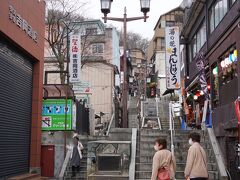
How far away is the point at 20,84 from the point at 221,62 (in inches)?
414

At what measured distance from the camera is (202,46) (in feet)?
91.6

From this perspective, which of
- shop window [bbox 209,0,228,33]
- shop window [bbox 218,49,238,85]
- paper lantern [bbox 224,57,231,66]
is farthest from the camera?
shop window [bbox 209,0,228,33]

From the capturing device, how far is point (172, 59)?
1030 inches

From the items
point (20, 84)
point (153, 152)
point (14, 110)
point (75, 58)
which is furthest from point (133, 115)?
point (14, 110)

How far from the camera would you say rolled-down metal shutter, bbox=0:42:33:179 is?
1502 cm

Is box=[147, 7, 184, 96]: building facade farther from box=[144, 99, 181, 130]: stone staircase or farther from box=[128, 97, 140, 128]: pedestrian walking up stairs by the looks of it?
box=[144, 99, 181, 130]: stone staircase

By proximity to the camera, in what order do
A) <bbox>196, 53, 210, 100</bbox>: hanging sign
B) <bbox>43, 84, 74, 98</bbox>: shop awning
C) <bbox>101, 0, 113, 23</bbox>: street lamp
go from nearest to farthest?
<bbox>101, 0, 113, 23</bbox>: street lamp
<bbox>43, 84, 74, 98</bbox>: shop awning
<bbox>196, 53, 210, 100</bbox>: hanging sign

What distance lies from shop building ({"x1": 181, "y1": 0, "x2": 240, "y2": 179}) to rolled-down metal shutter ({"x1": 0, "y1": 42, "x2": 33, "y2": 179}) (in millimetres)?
9229

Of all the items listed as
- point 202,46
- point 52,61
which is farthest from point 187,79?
point 52,61

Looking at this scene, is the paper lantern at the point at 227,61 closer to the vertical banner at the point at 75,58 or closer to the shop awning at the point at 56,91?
the shop awning at the point at 56,91

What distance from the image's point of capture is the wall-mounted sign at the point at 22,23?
15.0 meters

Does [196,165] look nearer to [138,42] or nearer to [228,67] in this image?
[228,67]

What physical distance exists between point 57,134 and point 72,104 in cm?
187

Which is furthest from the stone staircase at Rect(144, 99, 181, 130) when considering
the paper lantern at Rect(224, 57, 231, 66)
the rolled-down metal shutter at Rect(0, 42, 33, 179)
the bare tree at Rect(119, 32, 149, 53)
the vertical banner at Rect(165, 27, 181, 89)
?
the bare tree at Rect(119, 32, 149, 53)
